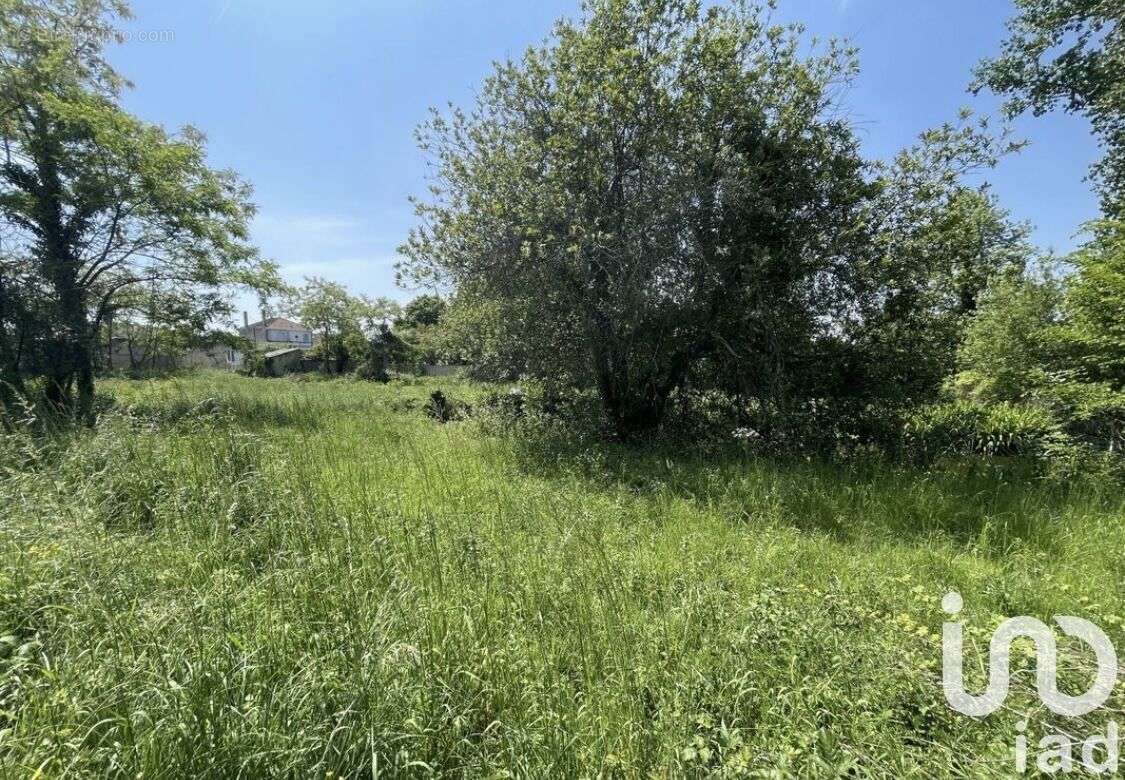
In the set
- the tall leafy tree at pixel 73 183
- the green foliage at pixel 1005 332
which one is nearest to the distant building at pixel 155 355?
the tall leafy tree at pixel 73 183

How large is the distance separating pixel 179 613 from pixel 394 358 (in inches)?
1250

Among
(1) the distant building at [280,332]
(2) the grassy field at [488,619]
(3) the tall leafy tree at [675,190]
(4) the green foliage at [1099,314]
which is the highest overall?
(1) the distant building at [280,332]

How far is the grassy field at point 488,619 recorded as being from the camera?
62.3 inches

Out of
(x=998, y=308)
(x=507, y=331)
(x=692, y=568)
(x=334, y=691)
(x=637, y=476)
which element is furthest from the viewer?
(x=998, y=308)

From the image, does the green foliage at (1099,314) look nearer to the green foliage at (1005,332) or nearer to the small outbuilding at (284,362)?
the green foliage at (1005,332)

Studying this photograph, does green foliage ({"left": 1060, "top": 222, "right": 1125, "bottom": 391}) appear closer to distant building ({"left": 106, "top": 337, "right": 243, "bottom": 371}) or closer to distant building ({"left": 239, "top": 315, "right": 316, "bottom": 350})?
distant building ({"left": 106, "top": 337, "right": 243, "bottom": 371})

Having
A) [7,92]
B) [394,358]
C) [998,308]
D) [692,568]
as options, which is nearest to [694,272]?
[692,568]

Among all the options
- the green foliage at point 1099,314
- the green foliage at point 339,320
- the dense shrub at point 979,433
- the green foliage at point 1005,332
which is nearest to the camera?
the green foliage at point 1099,314

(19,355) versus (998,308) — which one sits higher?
(998,308)

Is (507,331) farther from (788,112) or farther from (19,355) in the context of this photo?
(19,355)

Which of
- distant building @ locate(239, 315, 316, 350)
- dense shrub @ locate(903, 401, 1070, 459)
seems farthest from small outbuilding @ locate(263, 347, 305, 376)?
dense shrub @ locate(903, 401, 1070, 459)

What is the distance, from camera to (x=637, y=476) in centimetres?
560

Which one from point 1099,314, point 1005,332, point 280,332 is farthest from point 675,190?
point 280,332

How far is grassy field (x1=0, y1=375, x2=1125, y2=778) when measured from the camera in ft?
5.19
